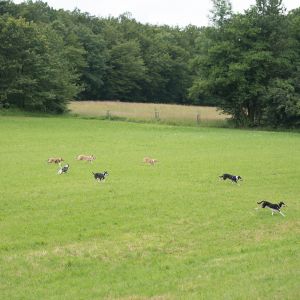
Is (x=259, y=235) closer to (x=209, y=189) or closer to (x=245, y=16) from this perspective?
(x=209, y=189)

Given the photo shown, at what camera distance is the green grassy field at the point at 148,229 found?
37.2ft

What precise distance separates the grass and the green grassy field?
31.8 m

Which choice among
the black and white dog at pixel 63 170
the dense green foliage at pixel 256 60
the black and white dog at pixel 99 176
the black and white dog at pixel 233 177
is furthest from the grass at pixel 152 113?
the black and white dog at pixel 99 176

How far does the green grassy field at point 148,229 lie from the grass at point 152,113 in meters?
31.8

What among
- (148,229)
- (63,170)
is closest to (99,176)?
(63,170)

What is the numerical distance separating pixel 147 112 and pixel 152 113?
139 cm

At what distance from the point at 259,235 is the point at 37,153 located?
19909 mm

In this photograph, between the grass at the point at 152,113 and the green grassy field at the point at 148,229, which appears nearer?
the green grassy field at the point at 148,229

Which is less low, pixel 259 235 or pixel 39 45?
pixel 39 45

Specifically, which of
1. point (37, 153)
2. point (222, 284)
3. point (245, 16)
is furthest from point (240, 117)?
point (222, 284)

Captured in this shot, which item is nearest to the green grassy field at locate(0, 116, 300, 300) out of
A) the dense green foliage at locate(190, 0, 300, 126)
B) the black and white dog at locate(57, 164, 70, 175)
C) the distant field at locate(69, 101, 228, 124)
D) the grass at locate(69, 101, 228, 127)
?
the black and white dog at locate(57, 164, 70, 175)

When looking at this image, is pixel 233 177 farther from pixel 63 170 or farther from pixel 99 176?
pixel 63 170

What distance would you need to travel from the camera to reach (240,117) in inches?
2502

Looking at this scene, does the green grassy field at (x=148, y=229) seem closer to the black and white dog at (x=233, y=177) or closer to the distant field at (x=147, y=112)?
the black and white dog at (x=233, y=177)
